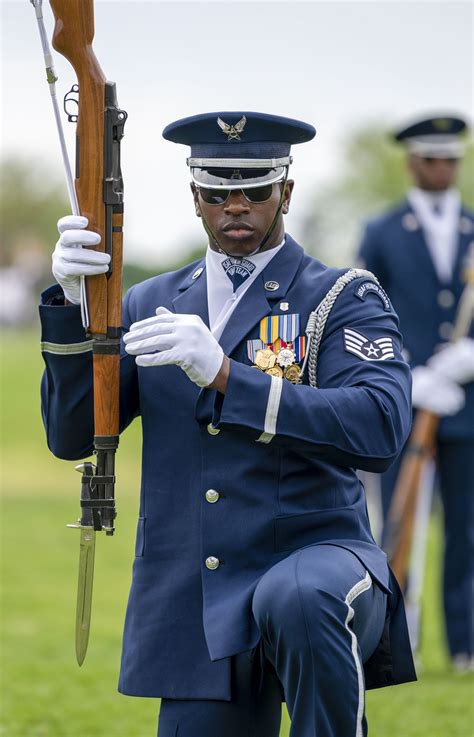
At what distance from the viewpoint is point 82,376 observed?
4.49 metres

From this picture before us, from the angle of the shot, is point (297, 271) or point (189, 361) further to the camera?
point (297, 271)

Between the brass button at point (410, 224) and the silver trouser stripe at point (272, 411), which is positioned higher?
the silver trouser stripe at point (272, 411)

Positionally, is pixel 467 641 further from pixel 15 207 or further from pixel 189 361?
pixel 15 207

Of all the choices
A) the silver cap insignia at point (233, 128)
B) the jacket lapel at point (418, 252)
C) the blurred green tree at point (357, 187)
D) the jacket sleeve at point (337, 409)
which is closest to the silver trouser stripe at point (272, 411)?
the jacket sleeve at point (337, 409)

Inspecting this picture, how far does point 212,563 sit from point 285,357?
570mm

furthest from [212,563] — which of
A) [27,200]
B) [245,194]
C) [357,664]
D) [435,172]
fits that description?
[27,200]

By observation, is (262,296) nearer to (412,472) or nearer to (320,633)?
(320,633)

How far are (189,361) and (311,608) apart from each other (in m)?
0.66

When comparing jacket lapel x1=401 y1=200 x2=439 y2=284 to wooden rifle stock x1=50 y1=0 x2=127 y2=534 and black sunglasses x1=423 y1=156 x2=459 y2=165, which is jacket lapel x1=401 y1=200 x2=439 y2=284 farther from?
wooden rifle stock x1=50 y1=0 x2=127 y2=534

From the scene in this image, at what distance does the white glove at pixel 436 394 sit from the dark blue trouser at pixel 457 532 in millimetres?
193

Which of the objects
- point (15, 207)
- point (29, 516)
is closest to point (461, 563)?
point (29, 516)

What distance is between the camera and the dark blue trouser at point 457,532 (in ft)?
27.1

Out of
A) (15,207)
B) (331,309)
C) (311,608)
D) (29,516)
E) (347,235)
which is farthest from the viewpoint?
(15,207)

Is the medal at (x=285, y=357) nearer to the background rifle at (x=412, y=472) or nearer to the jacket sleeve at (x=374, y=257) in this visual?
the background rifle at (x=412, y=472)
